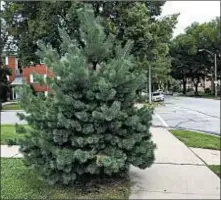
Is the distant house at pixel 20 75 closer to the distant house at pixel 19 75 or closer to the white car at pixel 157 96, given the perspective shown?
the distant house at pixel 19 75

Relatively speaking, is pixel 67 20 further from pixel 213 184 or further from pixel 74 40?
pixel 213 184

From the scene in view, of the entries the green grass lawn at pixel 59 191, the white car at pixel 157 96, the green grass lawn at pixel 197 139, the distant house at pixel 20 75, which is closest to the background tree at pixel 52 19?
the distant house at pixel 20 75

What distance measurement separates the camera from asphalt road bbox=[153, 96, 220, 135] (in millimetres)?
1866

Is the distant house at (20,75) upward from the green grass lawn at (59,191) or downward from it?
upward

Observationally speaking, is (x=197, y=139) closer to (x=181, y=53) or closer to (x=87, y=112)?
(x=87, y=112)

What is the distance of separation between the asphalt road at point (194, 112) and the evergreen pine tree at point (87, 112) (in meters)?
0.48

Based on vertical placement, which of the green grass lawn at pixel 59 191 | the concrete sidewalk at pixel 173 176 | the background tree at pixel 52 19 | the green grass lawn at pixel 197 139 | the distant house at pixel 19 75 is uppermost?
the background tree at pixel 52 19

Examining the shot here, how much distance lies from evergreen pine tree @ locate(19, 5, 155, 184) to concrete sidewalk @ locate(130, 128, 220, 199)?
0.80ft

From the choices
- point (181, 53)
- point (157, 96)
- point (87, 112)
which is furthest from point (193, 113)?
point (87, 112)

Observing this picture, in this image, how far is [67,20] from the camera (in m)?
2.55

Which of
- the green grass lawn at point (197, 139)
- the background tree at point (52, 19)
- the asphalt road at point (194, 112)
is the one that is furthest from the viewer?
the background tree at point (52, 19)

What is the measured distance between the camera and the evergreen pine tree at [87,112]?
261cm

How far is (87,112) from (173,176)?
987 mm

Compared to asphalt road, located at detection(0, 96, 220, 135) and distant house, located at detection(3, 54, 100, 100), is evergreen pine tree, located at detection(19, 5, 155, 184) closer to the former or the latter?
distant house, located at detection(3, 54, 100, 100)
